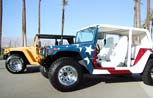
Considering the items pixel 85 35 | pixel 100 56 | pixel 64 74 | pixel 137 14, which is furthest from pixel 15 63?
pixel 137 14

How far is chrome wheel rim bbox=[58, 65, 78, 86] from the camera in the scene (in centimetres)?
794

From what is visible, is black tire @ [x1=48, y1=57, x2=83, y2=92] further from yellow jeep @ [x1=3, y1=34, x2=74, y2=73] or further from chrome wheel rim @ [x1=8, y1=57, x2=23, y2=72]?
chrome wheel rim @ [x1=8, y1=57, x2=23, y2=72]

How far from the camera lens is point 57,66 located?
25.8ft

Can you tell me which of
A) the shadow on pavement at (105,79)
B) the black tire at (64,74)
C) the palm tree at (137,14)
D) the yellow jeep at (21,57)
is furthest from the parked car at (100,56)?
the palm tree at (137,14)

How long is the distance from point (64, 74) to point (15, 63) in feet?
15.5

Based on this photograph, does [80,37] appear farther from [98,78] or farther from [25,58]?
[25,58]

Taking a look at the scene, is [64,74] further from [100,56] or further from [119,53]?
[119,53]

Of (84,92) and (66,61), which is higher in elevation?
(66,61)

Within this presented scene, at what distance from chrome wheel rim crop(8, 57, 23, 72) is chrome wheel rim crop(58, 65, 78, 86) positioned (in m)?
4.55

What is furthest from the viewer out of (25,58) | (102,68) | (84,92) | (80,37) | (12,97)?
(25,58)

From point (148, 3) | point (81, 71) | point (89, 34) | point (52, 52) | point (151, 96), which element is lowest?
point (151, 96)

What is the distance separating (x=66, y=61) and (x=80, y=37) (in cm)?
196

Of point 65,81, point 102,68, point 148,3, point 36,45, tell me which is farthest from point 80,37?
point 148,3

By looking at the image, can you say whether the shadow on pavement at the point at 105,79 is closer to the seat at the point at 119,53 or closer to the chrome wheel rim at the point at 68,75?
the seat at the point at 119,53
